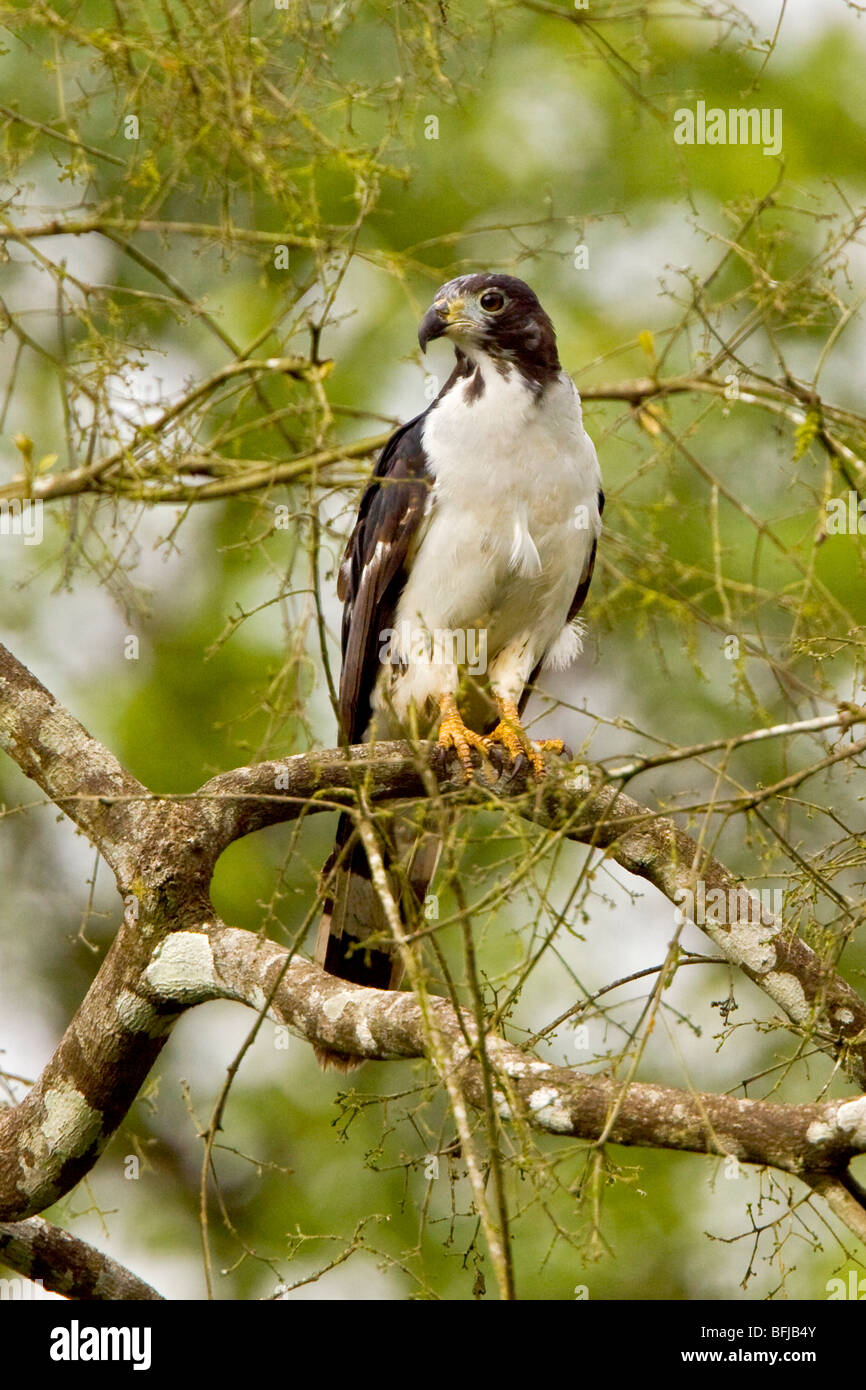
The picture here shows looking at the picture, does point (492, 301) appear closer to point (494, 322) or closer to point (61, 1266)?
point (494, 322)

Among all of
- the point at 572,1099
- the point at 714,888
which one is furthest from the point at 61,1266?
the point at 714,888

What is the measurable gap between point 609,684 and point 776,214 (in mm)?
2300

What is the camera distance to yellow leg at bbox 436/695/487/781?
4.28 metres

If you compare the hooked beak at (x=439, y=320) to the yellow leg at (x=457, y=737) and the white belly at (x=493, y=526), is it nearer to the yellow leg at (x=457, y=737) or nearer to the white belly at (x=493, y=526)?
the white belly at (x=493, y=526)

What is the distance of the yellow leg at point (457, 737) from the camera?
14.0ft

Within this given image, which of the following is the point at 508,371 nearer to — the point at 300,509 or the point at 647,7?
the point at 300,509

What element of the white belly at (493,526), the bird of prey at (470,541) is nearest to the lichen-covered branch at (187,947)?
the bird of prey at (470,541)

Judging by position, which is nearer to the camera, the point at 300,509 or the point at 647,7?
the point at 300,509

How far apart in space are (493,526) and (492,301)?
2.33ft

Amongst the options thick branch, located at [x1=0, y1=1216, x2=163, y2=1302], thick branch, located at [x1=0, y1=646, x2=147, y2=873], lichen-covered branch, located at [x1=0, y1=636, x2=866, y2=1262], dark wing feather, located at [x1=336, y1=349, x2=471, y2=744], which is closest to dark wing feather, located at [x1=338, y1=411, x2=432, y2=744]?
dark wing feather, located at [x1=336, y1=349, x2=471, y2=744]

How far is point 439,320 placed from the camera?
15.2 feet

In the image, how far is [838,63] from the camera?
8219mm

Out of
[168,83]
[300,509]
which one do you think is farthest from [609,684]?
[168,83]

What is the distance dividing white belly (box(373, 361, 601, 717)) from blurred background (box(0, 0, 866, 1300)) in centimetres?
30
